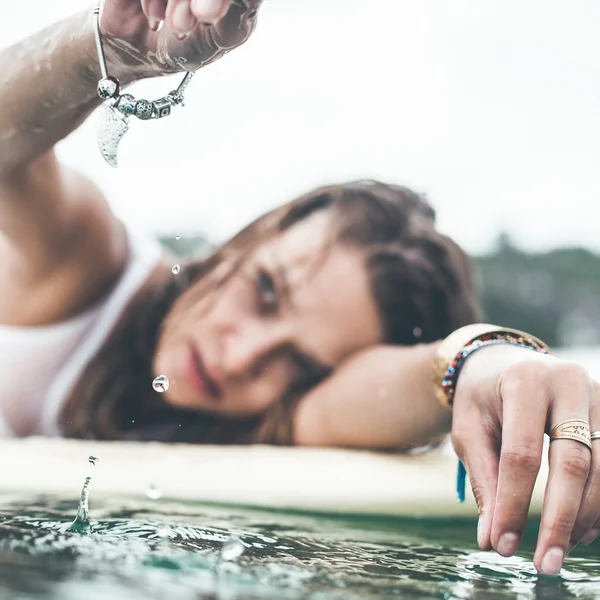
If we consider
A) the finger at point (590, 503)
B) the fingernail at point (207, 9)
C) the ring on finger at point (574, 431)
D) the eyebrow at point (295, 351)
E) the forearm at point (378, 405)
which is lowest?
the finger at point (590, 503)

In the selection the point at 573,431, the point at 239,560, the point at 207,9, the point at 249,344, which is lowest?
the point at 239,560

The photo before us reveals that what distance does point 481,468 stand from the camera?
51 cm

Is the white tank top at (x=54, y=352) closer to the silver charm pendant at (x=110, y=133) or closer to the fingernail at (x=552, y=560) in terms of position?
the silver charm pendant at (x=110, y=133)

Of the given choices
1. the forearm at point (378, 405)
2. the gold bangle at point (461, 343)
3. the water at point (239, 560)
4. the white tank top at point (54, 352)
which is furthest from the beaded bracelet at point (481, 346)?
the white tank top at point (54, 352)

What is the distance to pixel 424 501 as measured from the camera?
2.65 ft

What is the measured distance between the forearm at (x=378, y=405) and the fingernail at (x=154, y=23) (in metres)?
0.57

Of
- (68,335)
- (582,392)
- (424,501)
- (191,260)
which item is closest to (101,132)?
(582,392)

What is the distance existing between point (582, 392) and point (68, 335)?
0.88 meters

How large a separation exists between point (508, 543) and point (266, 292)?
0.71m

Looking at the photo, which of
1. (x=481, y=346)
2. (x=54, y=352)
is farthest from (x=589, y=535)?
(x=54, y=352)

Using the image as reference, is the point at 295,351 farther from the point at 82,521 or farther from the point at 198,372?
the point at 82,521

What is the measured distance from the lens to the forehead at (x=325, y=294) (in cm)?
109

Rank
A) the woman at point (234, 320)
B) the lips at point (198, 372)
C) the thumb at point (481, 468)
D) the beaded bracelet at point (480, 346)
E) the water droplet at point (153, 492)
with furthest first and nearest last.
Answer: the lips at point (198, 372) < the woman at point (234, 320) < the water droplet at point (153, 492) < the beaded bracelet at point (480, 346) < the thumb at point (481, 468)

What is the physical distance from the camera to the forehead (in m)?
1.09
